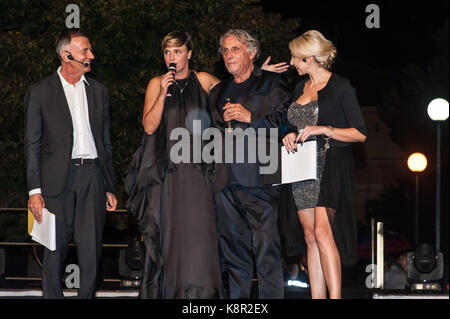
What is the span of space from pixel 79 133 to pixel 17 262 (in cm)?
1449

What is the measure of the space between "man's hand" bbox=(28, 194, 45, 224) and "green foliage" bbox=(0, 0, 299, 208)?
A: 9999 millimetres

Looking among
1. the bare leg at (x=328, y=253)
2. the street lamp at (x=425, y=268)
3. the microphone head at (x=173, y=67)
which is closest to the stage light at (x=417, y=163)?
the street lamp at (x=425, y=268)

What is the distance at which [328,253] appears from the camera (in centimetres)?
577

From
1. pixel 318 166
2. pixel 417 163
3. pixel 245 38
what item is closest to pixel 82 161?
pixel 245 38

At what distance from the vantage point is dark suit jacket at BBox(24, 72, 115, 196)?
5.96 metres

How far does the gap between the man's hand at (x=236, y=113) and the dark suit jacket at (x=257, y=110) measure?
0.08m

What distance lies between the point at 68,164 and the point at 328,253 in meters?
1.94

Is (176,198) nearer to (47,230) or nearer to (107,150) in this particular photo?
(107,150)

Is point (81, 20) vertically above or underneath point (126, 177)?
above

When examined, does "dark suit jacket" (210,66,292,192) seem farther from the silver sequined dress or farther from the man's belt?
the man's belt

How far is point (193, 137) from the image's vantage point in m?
6.07
